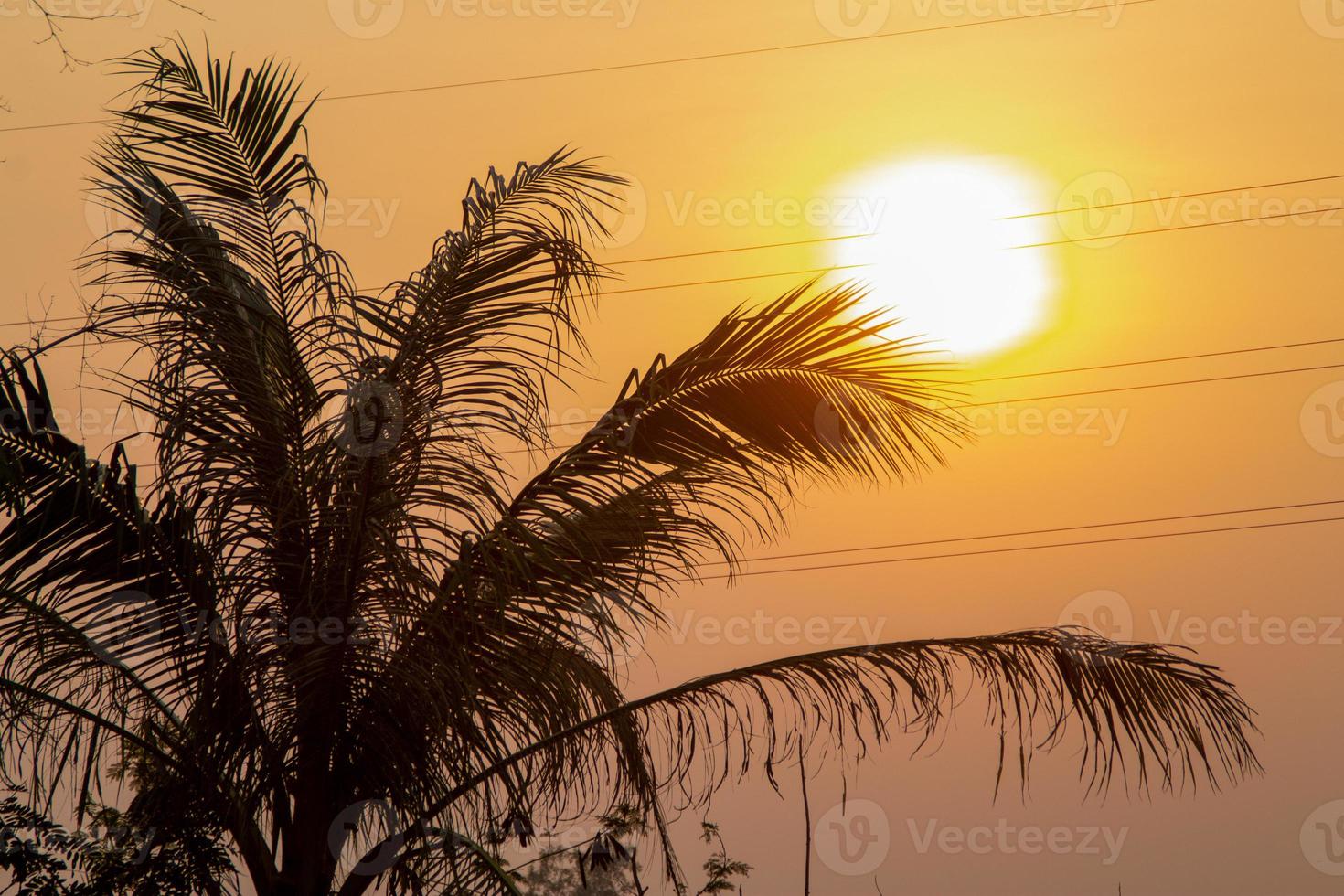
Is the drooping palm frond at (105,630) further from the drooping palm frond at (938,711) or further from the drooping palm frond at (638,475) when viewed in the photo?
the drooping palm frond at (938,711)

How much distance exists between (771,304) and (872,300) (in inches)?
20.5

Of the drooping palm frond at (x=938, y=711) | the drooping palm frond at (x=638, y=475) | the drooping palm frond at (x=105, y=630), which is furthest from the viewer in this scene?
the drooping palm frond at (x=938, y=711)

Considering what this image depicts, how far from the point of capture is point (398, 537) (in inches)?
229

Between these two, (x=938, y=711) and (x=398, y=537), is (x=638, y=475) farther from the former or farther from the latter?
(x=938, y=711)

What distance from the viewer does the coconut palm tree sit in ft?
19.8

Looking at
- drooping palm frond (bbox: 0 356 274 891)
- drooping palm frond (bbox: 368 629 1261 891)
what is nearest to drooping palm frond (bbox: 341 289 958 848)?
drooping palm frond (bbox: 368 629 1261 891)

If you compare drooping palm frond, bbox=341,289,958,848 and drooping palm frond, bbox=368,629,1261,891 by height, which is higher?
drooping palm frond, bbox=341,289,958,848

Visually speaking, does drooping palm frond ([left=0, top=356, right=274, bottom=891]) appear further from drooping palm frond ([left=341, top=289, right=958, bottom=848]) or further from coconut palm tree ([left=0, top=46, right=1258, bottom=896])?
drooping palm frond ([left=341, top=289, right=958, bottom=848])

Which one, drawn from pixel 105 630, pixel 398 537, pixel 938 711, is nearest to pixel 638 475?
pixel 398 537

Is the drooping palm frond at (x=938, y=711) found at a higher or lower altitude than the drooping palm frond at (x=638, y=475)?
lower

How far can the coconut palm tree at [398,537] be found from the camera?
602 cm

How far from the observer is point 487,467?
20.1ft

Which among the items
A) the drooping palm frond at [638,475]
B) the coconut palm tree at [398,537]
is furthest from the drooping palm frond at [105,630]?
the drooping palm frond at [638,475]

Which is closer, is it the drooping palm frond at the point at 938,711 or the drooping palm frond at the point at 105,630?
the drooping palm frond at the point at 105,630
